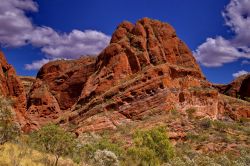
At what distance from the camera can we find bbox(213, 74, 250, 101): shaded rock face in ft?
399

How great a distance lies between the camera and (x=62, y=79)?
90188 millimetres

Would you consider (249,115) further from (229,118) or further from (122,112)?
(122,112)

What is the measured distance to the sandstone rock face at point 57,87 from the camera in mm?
82500

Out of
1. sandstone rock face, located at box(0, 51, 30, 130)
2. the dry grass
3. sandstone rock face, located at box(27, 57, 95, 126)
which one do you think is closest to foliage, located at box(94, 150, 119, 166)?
the dry grass

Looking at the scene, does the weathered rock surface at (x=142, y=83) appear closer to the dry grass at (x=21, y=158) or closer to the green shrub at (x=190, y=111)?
the green shrub at (x=190, y=111)

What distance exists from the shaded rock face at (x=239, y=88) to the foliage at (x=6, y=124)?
104 m

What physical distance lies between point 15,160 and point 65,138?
5096 millimetres

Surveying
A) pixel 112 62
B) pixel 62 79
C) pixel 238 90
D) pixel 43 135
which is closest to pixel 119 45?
pixel 112 62

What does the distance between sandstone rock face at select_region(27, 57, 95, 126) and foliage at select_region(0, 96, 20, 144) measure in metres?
58.7

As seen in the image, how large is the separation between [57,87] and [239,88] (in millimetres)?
71349

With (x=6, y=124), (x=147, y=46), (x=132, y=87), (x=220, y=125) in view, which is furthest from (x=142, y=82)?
(x=6, y=124)

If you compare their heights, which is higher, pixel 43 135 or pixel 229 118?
pixel 229 118

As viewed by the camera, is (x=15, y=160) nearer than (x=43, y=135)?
Yes

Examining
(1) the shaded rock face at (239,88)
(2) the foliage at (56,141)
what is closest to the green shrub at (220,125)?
(2) the foliage at (56,141)
